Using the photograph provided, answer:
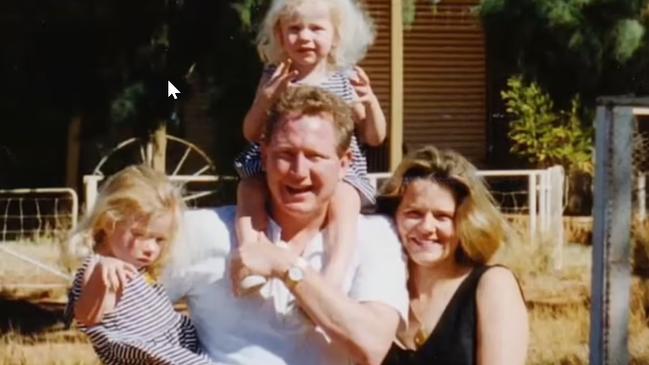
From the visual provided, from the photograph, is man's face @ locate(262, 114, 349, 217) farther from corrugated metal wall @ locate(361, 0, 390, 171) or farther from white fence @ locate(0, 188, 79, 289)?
corrugated metal wall @ locate(361, 0, 390, 171)

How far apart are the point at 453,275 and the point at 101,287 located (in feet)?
2.66

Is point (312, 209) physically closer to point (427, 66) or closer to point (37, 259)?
point (37, 259)

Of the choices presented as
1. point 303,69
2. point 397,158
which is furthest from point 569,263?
point 303,69

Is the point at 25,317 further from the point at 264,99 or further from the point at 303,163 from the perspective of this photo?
the point at 303,163

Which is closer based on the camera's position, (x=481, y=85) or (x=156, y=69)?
(x=156, y=69)

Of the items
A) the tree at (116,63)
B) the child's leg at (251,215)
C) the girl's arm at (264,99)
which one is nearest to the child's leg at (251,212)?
the child's leg at (251,215)

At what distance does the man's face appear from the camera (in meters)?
3.02

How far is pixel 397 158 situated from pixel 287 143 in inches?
228

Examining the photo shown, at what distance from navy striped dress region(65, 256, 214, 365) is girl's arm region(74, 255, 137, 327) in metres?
0.02

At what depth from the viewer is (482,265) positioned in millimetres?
3223

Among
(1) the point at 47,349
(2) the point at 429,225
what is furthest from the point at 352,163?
(1) the point at 47,349

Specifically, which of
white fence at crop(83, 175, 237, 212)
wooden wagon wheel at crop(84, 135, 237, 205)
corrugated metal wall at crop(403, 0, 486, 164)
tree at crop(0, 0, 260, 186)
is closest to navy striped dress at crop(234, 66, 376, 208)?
white fence at crop(83, 175, 237, 212)

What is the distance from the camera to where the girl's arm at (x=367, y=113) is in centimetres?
351

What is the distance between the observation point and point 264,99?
326 cm
